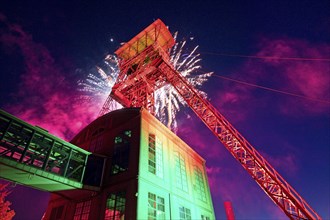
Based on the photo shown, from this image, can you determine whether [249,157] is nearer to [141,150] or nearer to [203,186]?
[203,186]

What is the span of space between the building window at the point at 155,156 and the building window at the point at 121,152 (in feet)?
6.05

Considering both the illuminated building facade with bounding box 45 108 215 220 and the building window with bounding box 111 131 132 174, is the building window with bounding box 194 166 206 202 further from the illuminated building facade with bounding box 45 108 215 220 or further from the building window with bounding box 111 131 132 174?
the building window with bounding box 111 131 132 174

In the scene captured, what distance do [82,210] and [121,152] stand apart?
549 cm

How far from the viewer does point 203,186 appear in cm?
2333

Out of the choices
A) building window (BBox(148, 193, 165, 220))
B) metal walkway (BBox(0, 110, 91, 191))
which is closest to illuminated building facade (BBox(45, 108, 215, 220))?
building window (BBox(148, 193, 165, 220))

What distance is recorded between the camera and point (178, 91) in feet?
83.0

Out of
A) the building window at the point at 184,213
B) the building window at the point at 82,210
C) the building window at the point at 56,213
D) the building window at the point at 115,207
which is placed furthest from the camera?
the building window at the point at 56,213

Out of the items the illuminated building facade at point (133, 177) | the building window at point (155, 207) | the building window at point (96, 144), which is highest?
the building window at point (96, 144)

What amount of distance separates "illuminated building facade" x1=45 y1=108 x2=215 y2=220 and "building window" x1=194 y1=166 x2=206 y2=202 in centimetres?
13

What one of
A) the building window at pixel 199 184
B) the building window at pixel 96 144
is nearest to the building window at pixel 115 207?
the building window at pixel 96 144

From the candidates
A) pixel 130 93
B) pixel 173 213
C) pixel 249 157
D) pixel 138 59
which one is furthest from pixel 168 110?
pixel 173 213

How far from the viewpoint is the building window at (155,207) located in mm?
13253

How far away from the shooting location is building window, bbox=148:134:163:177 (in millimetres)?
15782

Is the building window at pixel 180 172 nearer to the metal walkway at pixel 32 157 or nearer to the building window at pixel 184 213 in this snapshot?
the building window at pixel 184 213
